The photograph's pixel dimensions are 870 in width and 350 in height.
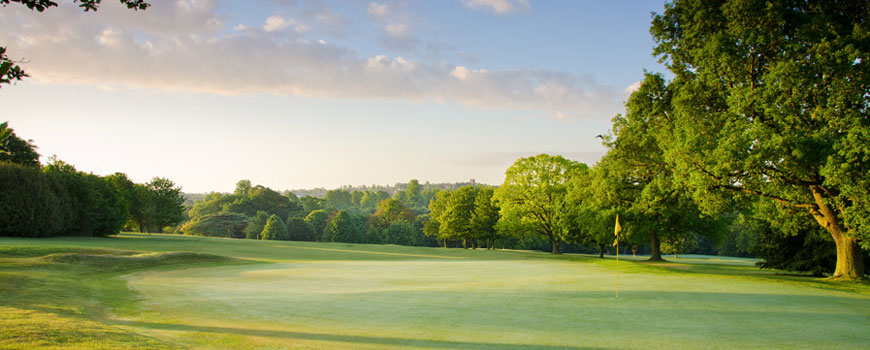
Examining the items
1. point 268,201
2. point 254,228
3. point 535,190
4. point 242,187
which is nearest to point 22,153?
point 254,228

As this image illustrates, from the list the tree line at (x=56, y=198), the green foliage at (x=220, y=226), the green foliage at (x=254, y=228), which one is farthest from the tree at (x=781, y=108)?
the green foliage at (x=220, y=226)

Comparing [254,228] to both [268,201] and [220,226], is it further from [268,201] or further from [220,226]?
[268,201]

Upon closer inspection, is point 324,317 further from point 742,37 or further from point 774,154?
point 742,37

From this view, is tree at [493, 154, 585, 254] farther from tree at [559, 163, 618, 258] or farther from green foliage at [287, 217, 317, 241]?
green foliage at [287, 217, 317, 241]

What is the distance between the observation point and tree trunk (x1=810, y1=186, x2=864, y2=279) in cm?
2330

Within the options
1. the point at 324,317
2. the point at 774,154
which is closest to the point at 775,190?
the point at 774,154

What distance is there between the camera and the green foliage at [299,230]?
95000 mm

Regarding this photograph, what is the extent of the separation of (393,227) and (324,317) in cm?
8559

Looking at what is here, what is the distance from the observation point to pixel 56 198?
46.4m

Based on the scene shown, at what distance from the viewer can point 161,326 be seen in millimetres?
9945

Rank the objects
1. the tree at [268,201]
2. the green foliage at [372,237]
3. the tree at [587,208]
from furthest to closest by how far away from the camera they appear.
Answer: the tree at [268,201]
the green foliage at [372,237]
the tree at [587,208]

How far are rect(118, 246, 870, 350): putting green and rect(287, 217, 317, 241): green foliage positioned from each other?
78.7m

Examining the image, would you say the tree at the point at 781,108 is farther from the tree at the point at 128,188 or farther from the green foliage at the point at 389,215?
the green foliage at the point at 389,215

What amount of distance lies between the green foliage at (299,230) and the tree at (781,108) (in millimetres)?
81821
